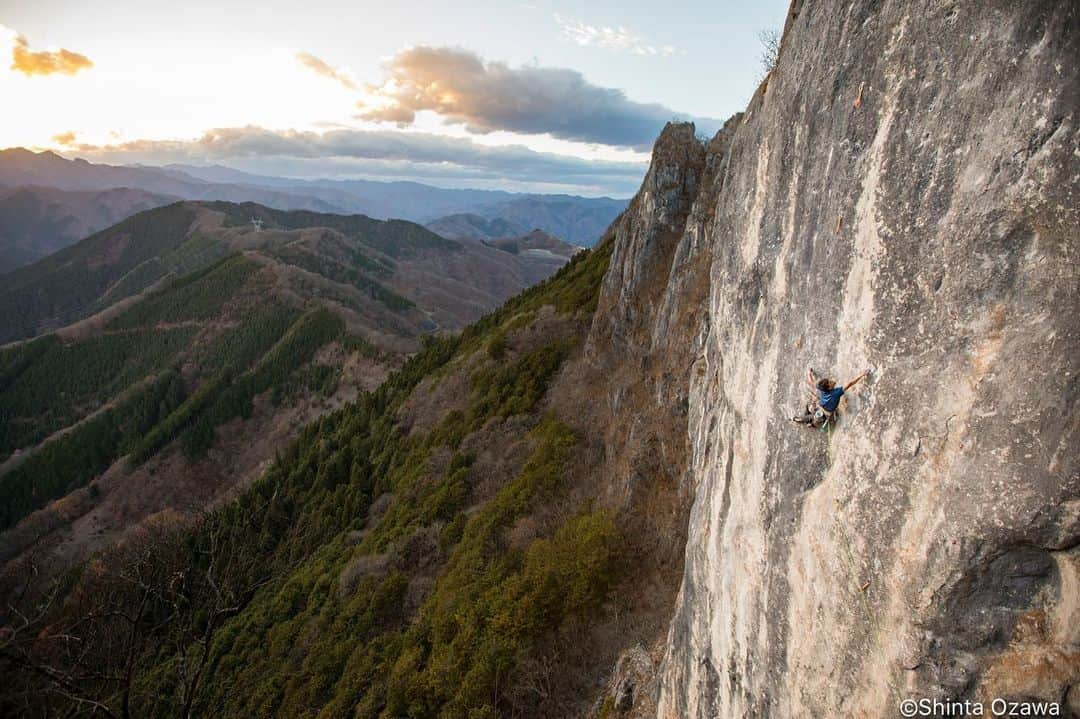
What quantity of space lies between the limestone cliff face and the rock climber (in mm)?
178

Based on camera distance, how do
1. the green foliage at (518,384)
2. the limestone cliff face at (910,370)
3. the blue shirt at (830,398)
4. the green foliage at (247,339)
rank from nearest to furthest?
the limestone cliff face at (910,370)
the blue shirt at (830,398)
the green foliage at (518,384)
the green foliage at (247,339)

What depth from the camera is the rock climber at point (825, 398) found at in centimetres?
905

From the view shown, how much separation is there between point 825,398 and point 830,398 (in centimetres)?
8

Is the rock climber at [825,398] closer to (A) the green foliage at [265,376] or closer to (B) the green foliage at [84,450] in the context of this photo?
(A) the green foliage at [265,376]

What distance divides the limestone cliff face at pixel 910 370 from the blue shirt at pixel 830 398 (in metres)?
0.21

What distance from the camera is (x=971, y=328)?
7.36m

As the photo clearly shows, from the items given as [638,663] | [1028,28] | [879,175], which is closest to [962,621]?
[879,175]

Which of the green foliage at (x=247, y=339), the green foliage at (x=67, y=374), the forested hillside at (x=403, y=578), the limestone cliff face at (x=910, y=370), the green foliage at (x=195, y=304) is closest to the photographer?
the limestone cliff face at (x=910, y=370)

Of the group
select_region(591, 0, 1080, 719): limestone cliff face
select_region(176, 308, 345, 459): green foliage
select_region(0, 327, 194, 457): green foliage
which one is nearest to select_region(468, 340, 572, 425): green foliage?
select_region(591, 0, 1080, 719): limestone cliff face

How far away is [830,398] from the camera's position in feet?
29.7

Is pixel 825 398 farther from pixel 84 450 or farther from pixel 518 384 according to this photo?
pixel 84 450

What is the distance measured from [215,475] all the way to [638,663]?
128 metres

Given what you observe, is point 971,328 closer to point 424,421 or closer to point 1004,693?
point 1004,693

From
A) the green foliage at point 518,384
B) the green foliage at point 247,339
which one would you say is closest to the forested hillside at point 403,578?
the green foliage at point 518,384
